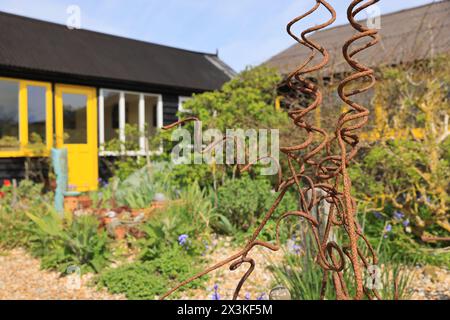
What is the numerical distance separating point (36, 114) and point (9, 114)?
552mm

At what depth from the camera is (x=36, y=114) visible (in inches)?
356

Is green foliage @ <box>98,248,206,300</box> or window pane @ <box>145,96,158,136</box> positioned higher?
window pane @ <box>145,96,158,136</box>

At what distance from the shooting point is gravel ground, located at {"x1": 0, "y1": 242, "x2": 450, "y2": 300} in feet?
10.7

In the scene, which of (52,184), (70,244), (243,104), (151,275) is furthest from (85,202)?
(243,104)

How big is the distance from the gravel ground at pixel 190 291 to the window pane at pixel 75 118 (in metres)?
5.75

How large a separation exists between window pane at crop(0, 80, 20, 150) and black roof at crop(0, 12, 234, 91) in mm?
559

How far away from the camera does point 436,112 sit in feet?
17.5

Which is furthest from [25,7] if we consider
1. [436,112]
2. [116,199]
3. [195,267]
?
[436,112]

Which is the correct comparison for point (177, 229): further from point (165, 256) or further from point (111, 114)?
point (111, 114)

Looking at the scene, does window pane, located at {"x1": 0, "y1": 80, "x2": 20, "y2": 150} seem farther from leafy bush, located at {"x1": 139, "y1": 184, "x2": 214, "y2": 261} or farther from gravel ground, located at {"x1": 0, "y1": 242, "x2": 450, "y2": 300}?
leafy bush, located at {"x1": 139, "y1": 184, "x2": 214, "y2": 261}

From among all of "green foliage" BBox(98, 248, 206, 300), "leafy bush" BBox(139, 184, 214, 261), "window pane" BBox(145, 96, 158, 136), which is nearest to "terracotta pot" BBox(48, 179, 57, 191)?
"leafy bush" BBox(139, 184, 214, 261)
